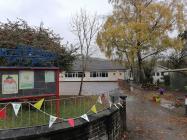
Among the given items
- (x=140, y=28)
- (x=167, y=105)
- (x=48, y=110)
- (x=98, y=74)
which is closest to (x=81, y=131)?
(x=48, y=110)

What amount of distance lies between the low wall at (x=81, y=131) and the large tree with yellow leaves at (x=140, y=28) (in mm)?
27360

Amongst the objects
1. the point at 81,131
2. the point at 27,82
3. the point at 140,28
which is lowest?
the point at 81,131

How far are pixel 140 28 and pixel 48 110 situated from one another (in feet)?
95.1

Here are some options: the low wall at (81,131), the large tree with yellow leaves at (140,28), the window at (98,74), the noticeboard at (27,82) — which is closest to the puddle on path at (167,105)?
the low wall at (81,131)

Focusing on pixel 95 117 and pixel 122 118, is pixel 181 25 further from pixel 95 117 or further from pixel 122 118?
pixel 95 117

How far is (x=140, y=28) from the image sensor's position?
39.0 m

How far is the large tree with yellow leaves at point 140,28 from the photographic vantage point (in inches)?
1564

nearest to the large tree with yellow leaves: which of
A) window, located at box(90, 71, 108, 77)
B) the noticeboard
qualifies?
window, located at box(90, 71, 108, 77)

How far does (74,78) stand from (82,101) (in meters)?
52.6

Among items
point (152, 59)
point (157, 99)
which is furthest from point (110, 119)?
point (152, 59)

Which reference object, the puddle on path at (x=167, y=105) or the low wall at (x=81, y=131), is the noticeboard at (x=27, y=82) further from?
the puddle on path at (x=167, y=105)

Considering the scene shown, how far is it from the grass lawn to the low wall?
619 mm

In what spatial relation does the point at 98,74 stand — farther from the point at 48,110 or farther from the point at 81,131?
the point at 81,131

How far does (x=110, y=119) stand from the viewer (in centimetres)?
1127
